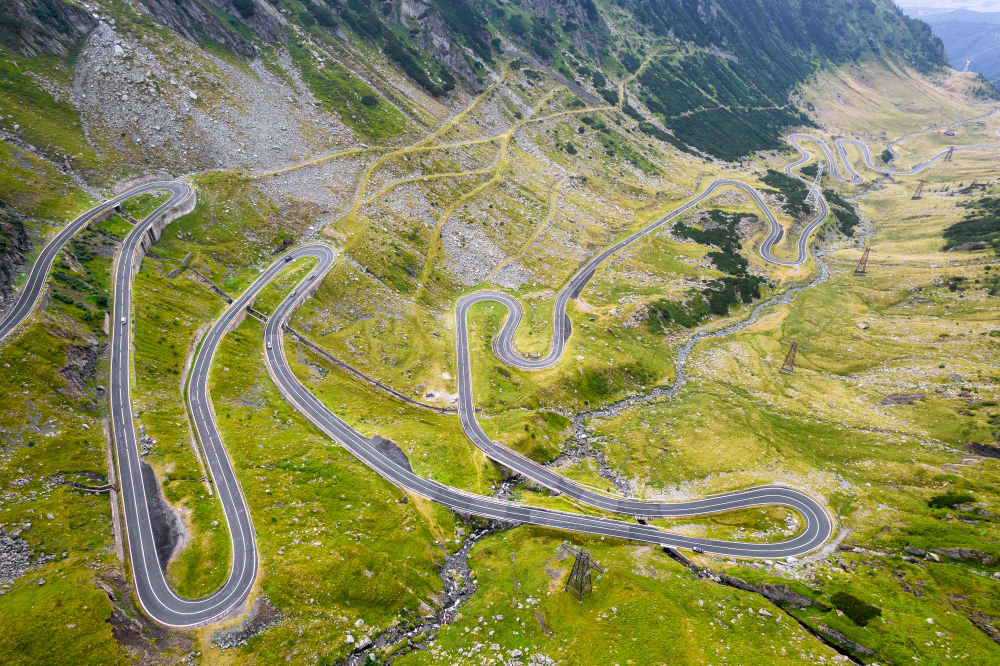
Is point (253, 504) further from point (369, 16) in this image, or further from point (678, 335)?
point (369, 16)

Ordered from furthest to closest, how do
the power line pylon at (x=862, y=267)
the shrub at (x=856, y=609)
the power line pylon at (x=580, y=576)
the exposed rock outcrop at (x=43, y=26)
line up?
the power line pylon at (x=862, y=267) < the exposed rock outcrop at (x=43, y=26) < the power line pylon at (x=580, y=576) < the shrub at (x=856, y=609)

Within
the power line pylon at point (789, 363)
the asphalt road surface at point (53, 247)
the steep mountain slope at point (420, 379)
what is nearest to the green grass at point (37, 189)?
the steep mountain slope at point (420, 379)

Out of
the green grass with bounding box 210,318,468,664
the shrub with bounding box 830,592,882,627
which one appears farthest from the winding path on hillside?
the shrub with bounding box 830,592,882,627

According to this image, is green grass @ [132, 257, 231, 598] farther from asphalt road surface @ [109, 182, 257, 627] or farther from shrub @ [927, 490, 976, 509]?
shrub @ [927, 490, 976, 509]

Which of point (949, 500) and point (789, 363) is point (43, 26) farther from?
point (949, 500)

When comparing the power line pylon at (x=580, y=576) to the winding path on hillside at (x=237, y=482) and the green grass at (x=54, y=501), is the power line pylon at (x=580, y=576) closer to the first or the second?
the winding path on hillside at (x=237, y=482)

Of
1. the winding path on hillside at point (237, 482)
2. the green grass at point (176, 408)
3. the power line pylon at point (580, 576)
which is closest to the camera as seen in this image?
the winding path on hillside at point (237, 482)

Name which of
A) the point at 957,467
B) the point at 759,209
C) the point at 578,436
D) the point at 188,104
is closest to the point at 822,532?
the point at 957,467
